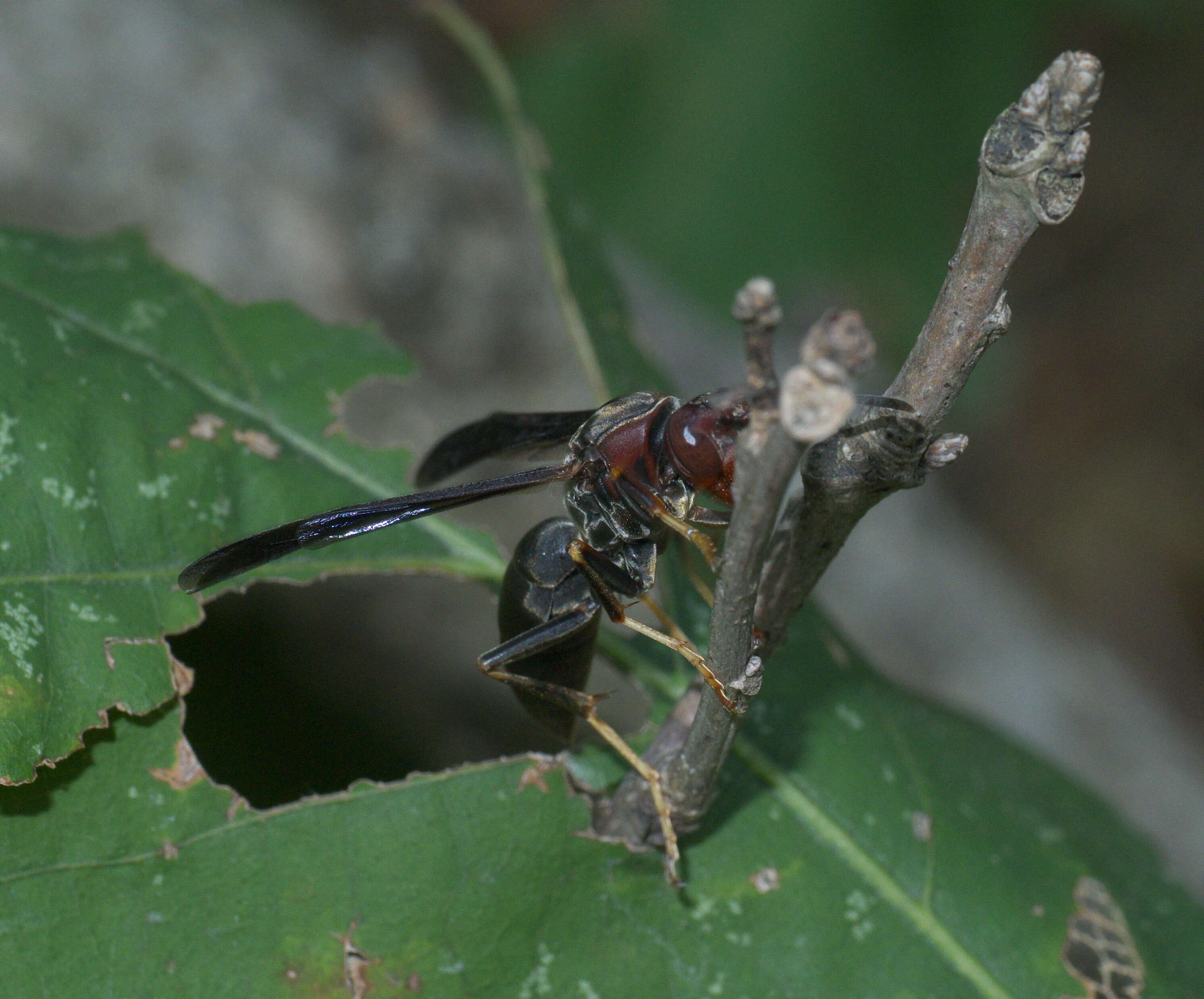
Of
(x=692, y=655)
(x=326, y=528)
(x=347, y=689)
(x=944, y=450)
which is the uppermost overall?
(x=944, y=450)

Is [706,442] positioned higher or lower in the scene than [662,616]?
higher

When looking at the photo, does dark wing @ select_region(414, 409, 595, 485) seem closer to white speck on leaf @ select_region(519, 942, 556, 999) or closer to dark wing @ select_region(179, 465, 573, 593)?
dark wing @ select_region(179, 465, 573, 593)

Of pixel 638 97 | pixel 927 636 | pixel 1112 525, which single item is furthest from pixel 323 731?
pixel 1112 525

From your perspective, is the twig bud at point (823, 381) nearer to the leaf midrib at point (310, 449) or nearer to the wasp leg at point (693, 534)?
the wasp leg at point (693, 534)

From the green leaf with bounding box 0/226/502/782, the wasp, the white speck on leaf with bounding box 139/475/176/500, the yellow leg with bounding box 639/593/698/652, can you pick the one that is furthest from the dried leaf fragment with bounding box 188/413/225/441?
the yellow leg with bounding box 639/593/698/652

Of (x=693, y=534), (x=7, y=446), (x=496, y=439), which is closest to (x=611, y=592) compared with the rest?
(x=693, y=534)

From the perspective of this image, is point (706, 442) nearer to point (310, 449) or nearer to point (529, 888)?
point (529, 888)
